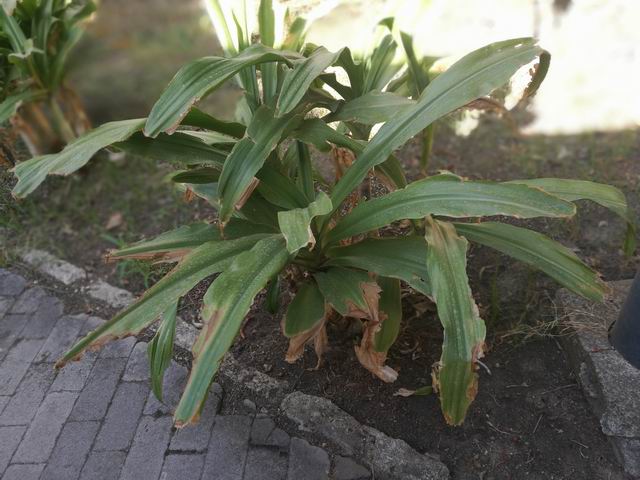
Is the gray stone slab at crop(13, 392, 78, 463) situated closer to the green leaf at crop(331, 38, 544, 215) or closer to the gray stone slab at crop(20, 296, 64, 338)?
the gray stone slab at crop(20, 296, 64, 338)

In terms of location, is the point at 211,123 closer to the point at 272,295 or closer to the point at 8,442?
the point at 272,295

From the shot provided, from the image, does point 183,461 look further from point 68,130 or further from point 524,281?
Result: point 68,130

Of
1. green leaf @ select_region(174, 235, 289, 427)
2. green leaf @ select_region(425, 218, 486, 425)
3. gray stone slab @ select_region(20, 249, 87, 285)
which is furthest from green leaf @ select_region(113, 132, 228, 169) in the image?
gray stone slab @ select_region(20, 249, 87, 285)

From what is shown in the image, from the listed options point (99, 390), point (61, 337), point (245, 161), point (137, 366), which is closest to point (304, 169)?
point (245, 161)

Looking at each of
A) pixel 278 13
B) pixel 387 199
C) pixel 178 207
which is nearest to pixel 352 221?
pixel 387 199

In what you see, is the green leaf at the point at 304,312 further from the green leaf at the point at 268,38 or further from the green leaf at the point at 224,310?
the green leaf at the point at 268,38

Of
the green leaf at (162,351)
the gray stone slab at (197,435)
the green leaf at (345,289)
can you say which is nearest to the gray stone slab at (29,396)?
the gray stone slab at (197,435)

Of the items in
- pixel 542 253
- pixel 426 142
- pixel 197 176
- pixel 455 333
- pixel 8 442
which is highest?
pixel 197 176
